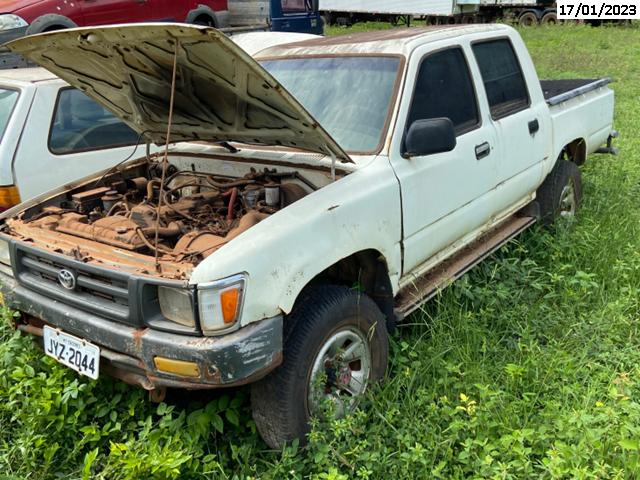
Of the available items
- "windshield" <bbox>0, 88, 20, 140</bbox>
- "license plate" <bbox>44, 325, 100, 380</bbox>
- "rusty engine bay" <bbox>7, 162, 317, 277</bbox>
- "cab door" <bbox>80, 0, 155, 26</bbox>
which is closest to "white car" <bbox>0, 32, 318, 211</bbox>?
"windshield" <bbox>0, 88, 20, 140</bbox>

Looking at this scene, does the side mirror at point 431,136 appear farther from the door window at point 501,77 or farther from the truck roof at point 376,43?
the door window at point 501,77

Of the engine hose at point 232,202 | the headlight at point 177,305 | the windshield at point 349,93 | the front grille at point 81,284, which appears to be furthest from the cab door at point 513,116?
the front grille at point 81,284

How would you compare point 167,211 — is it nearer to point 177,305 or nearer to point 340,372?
point 177,305

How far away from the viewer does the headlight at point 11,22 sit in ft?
24.3

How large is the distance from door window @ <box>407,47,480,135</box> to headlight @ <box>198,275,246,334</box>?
58.6 inches

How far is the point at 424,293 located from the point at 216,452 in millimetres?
1392

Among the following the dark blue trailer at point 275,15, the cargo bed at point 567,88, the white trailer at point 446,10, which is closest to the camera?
the cargo bed at point 567,88

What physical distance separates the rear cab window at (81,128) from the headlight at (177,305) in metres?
2.78

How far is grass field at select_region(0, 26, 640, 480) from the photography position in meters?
2.48

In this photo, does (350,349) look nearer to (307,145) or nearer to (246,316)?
(246,316)

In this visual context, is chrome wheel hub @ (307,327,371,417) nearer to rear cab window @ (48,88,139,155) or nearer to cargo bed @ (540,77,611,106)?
cargo bed @ (540,77,611,106)

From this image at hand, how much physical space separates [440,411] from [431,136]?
1331mm

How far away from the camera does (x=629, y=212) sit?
5.05 metres

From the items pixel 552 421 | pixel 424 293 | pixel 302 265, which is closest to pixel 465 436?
pixel 552 421
